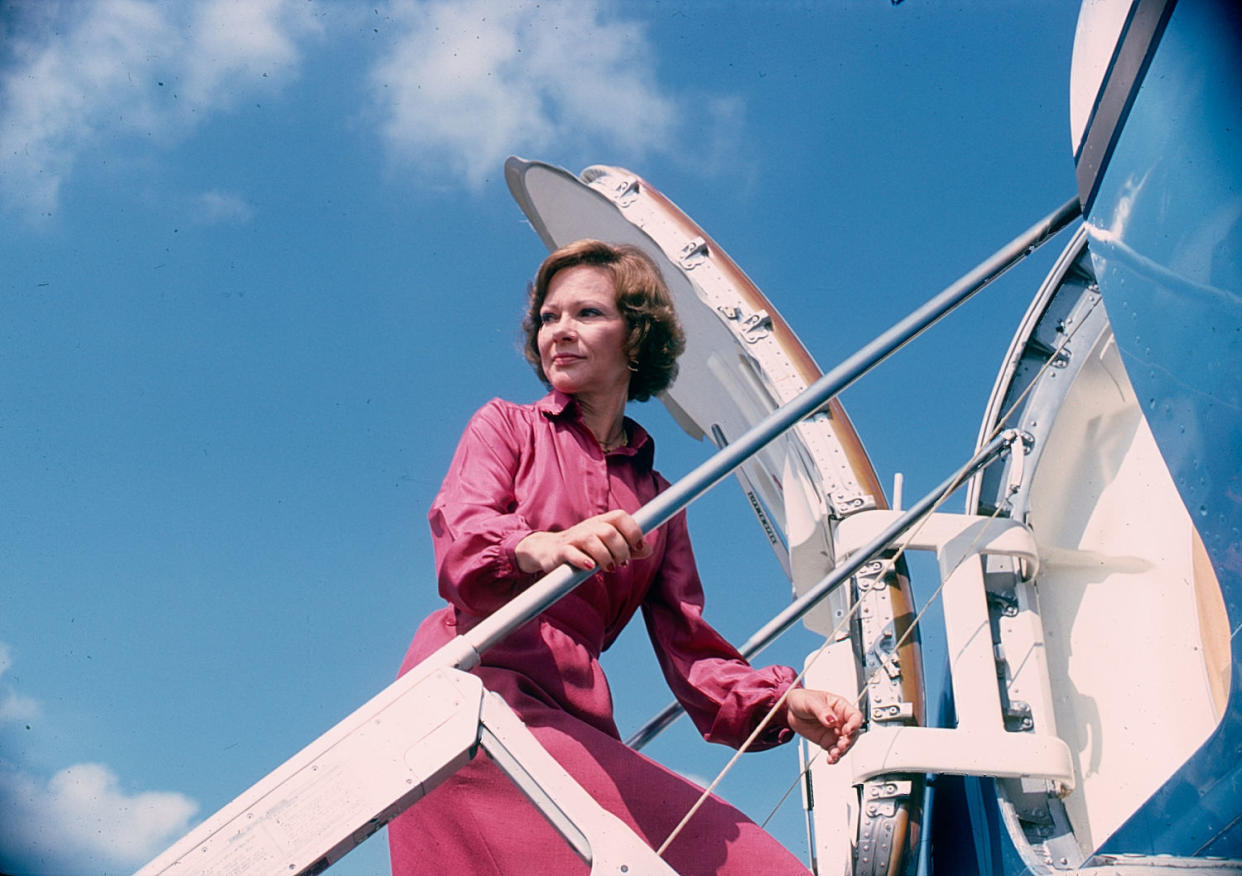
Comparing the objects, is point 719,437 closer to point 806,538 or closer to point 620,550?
point 806,538

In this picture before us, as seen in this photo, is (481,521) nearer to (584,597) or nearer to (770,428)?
(584,597)

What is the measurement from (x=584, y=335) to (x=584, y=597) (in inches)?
23.6

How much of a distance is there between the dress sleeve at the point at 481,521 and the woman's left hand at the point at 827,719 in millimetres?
585

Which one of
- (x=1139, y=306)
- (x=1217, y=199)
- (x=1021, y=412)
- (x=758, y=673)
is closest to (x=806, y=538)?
(x=1021, y=412)

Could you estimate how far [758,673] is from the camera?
7.98 ft

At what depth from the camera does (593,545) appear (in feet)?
Result: 6.31

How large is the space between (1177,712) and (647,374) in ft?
5.89

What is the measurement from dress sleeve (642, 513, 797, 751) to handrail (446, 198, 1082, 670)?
1.43 ft

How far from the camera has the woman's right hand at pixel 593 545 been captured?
6.31 ft

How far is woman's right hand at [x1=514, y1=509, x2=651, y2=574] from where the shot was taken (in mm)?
1922

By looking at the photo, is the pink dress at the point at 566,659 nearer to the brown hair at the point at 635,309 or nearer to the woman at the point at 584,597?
the woman at the point at 584,597

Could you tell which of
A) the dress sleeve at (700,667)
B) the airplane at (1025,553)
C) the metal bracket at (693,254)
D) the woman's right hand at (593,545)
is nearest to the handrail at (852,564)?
the airplane at (1025,553)

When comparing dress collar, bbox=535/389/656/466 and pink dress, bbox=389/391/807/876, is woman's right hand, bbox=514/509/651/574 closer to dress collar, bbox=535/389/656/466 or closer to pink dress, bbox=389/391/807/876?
pink dress, bbox=389/391/807/876

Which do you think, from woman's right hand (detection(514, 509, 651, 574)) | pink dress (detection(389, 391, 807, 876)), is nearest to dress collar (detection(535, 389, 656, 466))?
pink dress (detection(389, 391, 807, 876))
